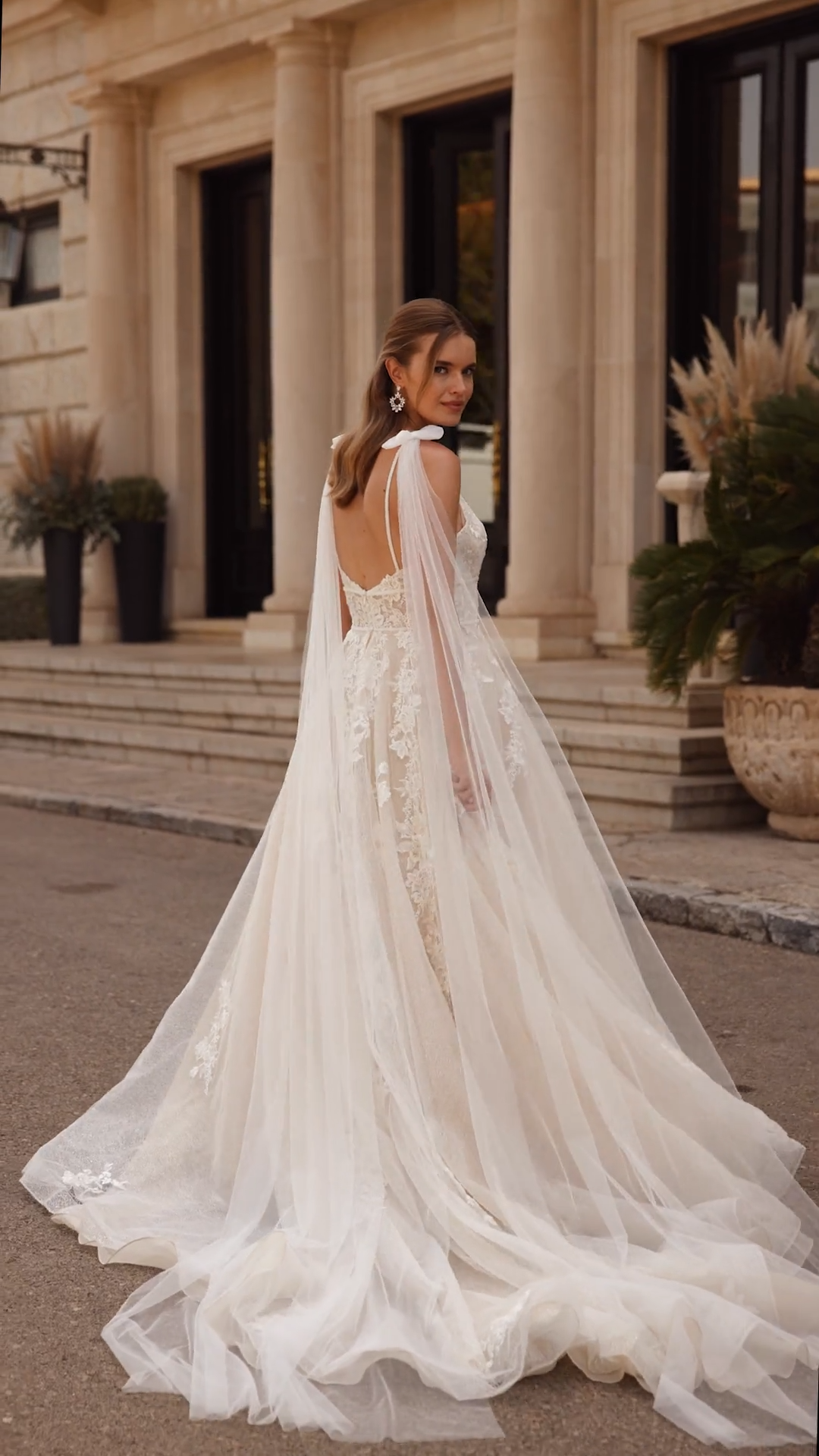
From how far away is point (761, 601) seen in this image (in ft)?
28.6

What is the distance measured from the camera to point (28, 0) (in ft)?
58.7

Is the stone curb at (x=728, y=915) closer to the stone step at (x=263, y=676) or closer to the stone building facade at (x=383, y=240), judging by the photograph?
the stone step at (x=263, y=676)

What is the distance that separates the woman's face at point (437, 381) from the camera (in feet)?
13.3

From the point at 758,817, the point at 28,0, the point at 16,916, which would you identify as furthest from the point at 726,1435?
the point at 28,0

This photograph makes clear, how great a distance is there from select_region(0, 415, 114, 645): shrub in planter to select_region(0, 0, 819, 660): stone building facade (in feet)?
2.34

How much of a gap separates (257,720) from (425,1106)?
29.0ft

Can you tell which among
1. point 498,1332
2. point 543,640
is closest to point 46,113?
point 543,640

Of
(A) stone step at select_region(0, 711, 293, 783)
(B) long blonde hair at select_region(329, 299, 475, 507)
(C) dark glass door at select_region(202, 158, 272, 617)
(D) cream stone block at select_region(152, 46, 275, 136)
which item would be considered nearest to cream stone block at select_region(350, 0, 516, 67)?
(D) cream stone block at select_region(152, 46, 275, 136)

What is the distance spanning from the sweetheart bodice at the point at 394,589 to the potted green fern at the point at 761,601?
438 cm

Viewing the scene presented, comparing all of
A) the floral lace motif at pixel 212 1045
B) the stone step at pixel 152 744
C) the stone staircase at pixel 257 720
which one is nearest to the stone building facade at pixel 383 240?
the stone staircase at pixel 257 720

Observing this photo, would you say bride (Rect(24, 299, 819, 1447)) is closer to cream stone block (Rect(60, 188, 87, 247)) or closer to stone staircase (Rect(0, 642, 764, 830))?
stone staircase (Rect(0, 642, 764, 830))

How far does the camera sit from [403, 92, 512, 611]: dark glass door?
14.7 m

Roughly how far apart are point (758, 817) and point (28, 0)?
12.6 m

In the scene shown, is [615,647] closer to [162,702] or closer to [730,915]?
[162,702]
